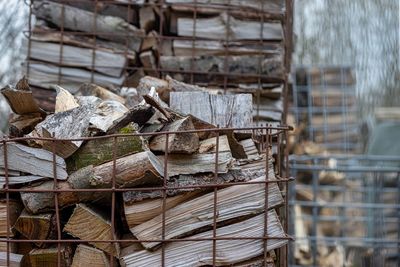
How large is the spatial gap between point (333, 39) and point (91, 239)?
12.4 m

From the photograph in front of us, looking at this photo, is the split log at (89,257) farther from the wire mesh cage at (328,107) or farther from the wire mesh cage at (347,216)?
the wire mesh cage at (328,107)

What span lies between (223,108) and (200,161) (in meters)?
0.60

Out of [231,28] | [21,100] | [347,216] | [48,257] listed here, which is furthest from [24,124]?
[347,216]

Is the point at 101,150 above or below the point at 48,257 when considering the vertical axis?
above

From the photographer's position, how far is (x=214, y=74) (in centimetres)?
384

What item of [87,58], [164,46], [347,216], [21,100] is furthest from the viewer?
[347,216]

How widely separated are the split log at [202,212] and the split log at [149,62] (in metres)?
1.76

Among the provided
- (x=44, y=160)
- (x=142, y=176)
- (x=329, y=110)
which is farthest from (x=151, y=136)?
(x=329, y=110)

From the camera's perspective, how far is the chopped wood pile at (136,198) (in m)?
2.22

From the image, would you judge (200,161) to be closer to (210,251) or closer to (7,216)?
(210,251)

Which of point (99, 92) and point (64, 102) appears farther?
point (99, 92)

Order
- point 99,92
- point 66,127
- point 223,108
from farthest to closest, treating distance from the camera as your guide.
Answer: point 99,92 → point 223,108 → point 66,127

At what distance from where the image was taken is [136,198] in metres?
2.23

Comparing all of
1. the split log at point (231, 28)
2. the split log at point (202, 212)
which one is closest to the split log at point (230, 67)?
the split log at point (231, 28)
